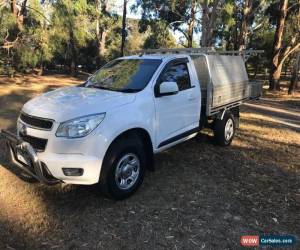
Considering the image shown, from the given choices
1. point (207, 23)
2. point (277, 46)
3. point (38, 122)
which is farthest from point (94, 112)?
point (277, 46)

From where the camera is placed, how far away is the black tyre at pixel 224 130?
7.32 m

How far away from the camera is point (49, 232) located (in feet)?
13.3

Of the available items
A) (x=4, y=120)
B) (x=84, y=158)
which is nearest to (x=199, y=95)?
(x=84, y=158)

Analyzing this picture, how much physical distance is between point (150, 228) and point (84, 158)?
118 cm

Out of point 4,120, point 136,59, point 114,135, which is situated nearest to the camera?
point 114,135

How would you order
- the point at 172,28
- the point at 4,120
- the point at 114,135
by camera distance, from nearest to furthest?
the point at 114,135 → the point at 4,120 → the point at 172,28

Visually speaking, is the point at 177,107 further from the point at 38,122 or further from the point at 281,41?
the point at 281,41

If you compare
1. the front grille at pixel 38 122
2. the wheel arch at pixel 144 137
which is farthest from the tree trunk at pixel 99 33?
the front grille at pixel 38 122

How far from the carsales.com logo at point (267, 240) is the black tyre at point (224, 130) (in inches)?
134

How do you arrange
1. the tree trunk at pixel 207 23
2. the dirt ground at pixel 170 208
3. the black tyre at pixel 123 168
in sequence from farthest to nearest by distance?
the tree trunk at pixel 207 23
the black tyre at pixel 123 168
the dirt ground at pixel 170 208

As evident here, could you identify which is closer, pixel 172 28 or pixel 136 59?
pixel 136 59

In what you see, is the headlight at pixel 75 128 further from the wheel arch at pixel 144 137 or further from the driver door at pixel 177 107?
the driver door at pixel 177 107

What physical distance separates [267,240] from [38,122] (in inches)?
125

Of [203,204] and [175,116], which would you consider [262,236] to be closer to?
[203,204]
